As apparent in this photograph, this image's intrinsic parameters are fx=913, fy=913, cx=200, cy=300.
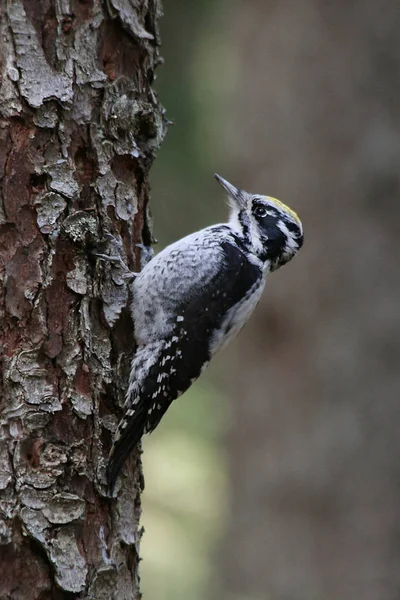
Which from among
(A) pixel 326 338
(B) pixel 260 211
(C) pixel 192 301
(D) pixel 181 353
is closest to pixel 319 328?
(A) pixel 326 338

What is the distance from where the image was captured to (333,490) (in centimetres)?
598

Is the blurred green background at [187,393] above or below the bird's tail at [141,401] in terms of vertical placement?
above

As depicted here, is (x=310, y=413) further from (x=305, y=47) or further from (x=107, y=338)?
(x=107, y=338)

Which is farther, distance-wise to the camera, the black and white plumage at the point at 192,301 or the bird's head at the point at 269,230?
the bird's head at the point at 269,230

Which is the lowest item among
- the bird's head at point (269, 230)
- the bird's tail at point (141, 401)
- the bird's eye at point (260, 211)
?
the bird's tail at point (141, 401)

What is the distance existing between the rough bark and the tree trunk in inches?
115

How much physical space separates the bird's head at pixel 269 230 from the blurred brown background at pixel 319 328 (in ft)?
5.59

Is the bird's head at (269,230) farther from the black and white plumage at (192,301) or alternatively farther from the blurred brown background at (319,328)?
the blurred brown background at (319,328)

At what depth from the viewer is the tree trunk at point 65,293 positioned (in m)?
2.89

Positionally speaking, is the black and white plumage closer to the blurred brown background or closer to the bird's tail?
the bird's tail

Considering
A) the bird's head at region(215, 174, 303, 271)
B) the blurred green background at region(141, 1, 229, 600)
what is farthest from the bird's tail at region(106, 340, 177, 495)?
the blurred green background at region(141, 1, 229, 600)

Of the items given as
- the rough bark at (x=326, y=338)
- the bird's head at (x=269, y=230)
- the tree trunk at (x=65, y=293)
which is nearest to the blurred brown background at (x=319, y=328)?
the rough bark at (x=326, y=338)

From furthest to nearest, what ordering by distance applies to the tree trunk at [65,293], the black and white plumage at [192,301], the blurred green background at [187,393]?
the blurred green background at [187,393]
the black and white plumage at [192,301]
the tree trunk at [65,293]

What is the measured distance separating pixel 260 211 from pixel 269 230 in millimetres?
128
